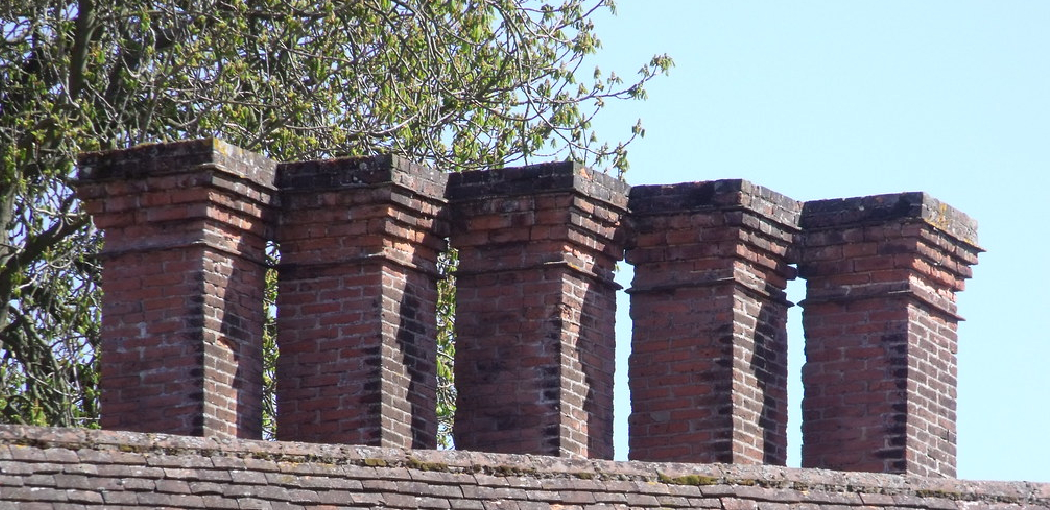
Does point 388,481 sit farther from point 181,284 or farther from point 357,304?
point 181,284

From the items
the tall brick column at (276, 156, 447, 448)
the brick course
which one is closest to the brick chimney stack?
the tall brick column at (276, 156, 447, 448)

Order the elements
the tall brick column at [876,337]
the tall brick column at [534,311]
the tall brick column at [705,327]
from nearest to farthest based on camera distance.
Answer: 1. the tall brick column at [534,311]
2. the tall brick column at [705,327]
3. the tall brick column at [876,337]

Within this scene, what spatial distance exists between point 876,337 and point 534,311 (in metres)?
2.16

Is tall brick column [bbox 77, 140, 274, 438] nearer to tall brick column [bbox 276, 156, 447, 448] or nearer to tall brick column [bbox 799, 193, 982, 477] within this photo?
tall brick column [bbox 276, 156, 447, 448]

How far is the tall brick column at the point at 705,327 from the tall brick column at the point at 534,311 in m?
0.26

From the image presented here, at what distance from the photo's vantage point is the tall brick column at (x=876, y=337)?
513 inches

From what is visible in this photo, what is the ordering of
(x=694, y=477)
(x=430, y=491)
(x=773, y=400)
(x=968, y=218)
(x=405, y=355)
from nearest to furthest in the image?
1. (x=430, y=491)
2. (x=694, y=477)
3. (x=405, y=355)
4. (x=773, y=400)
5. (x=968, y=218)

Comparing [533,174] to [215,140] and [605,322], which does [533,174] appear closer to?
[605,322]

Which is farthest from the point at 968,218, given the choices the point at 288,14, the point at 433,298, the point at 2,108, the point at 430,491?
the point at 2,108

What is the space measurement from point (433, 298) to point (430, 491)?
6.91 feet

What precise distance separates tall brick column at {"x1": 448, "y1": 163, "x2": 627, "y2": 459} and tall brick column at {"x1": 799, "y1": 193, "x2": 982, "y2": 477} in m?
1.38

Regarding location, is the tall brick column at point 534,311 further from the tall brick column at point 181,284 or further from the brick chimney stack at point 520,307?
the tall brick column at point 181,284

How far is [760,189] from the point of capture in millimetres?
12953

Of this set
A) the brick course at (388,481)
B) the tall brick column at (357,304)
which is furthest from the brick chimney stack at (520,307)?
the brick course at (388,481)
